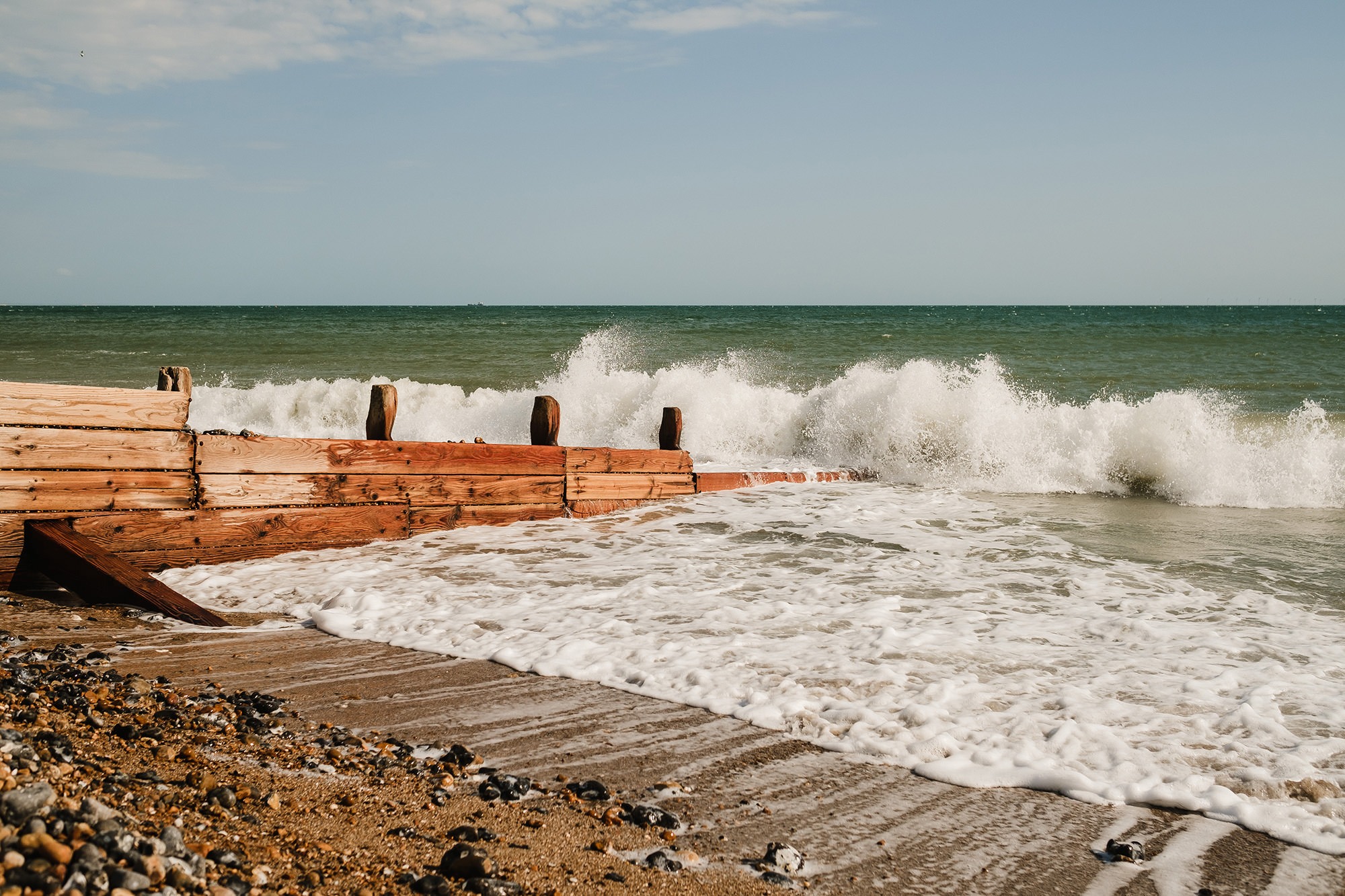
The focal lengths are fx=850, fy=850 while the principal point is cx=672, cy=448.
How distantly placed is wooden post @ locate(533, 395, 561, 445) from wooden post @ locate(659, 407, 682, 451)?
1.54 m

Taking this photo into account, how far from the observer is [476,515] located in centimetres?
701

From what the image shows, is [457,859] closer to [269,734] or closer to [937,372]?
[269,734]

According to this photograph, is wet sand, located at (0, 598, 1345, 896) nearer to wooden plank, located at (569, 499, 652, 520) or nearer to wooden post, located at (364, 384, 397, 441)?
wooden post, located at (364, 384, 397, 441)

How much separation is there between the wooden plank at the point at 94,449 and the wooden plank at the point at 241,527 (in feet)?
1.05

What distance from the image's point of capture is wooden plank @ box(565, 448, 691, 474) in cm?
771

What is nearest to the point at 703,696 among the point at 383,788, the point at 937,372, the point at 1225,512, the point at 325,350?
the point at 383,788

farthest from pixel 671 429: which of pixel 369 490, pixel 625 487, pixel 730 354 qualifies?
pixel 730 354

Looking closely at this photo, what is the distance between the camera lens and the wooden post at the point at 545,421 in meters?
7.54

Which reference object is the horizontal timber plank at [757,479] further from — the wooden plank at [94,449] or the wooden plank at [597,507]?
the wooden plank at [94,449]

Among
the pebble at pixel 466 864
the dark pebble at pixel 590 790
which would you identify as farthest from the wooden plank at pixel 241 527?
the pebble at pixel 466 864

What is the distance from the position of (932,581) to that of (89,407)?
5.46 meters

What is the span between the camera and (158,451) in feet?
17.4

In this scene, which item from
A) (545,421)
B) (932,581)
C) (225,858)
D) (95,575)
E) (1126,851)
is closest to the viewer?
(225,858)

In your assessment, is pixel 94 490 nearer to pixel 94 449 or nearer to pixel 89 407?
pixel 94 449
